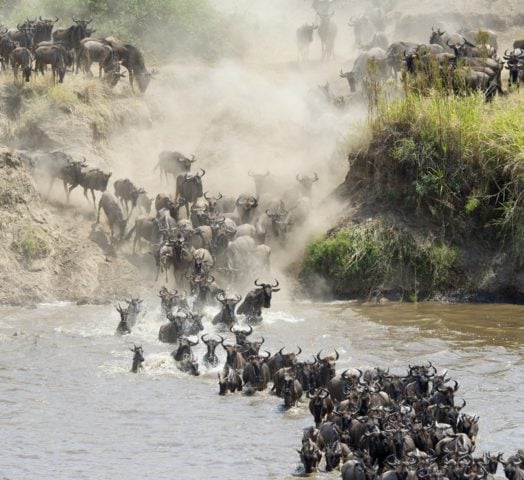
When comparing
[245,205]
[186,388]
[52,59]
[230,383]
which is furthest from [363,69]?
[230,383]

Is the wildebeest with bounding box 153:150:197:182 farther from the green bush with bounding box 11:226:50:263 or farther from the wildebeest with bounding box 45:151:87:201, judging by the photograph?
the green bush with bounding box 11:226:50:263

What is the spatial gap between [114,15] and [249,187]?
49.5 feet

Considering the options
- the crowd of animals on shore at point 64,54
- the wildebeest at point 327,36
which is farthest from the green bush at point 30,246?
the wildebeest at point 327,36

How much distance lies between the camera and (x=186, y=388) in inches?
755

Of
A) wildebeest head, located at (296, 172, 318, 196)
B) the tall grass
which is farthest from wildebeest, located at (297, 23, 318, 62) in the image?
the tall grass

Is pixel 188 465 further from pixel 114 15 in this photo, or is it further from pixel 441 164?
pixel 114 15

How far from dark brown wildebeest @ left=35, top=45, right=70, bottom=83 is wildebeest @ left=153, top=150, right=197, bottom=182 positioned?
3774 mm

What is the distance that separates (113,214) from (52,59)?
20.8ft

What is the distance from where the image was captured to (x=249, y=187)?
30.9m

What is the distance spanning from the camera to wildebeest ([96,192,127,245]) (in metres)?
27.7

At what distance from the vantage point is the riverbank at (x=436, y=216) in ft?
83.0

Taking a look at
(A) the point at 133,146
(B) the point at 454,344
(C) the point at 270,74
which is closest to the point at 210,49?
(C) the point at 270,74

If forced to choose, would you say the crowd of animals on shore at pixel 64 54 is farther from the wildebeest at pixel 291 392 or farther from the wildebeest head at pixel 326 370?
the wildebeest at pixel 291 392

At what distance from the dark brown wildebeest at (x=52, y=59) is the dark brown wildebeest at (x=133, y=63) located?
325 cm
